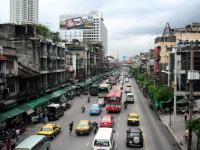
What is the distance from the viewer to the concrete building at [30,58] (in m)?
58.1

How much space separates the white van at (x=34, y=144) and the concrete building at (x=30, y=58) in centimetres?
2276

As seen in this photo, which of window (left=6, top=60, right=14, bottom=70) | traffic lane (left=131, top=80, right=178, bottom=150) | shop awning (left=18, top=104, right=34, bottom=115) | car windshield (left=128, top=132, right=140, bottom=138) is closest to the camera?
car windshield (left=128, top=132, right=140, bottom=138)

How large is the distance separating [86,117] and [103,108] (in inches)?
470

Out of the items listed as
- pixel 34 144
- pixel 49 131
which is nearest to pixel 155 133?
pixel 49 131

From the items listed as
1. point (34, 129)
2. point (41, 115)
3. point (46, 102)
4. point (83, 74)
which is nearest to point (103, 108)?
point (46, 102)

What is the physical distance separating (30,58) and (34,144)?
3722 cm

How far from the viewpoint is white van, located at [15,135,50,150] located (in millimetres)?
28753

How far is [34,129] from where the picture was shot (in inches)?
1873

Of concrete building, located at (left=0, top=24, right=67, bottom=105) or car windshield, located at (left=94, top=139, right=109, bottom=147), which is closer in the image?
car windshield, located at (left=94, top=139, right=109, bottom=147)

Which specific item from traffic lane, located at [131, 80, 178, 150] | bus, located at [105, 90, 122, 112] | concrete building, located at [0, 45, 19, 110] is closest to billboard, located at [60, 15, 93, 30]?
bus, located at [105, 90, 122, 112]

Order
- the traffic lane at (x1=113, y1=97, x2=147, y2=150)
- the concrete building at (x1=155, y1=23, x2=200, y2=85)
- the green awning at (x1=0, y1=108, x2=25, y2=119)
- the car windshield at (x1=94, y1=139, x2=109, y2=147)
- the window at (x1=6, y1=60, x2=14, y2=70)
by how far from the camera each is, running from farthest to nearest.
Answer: the concrete building at (x1=155, y1=23, x2=200, y2=85) → the window at (x1=6, y1=60, x2=14, y2=70) → the green awning at (x1=0, y1=108, x2=25, y2=119) → the traffic lane at (x1=113, y1=97, x2=147, y2=150) → the car windshield at (x1=94, y1=139, x2=109, y2=147)

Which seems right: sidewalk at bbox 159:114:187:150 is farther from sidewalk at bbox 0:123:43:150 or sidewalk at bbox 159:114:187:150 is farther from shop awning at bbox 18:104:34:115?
shop awning at bbox 18:104:34:115

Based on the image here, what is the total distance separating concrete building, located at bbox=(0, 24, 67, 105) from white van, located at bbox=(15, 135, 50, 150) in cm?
2276

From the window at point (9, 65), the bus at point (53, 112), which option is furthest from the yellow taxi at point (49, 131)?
the bus at point (53, 112)
